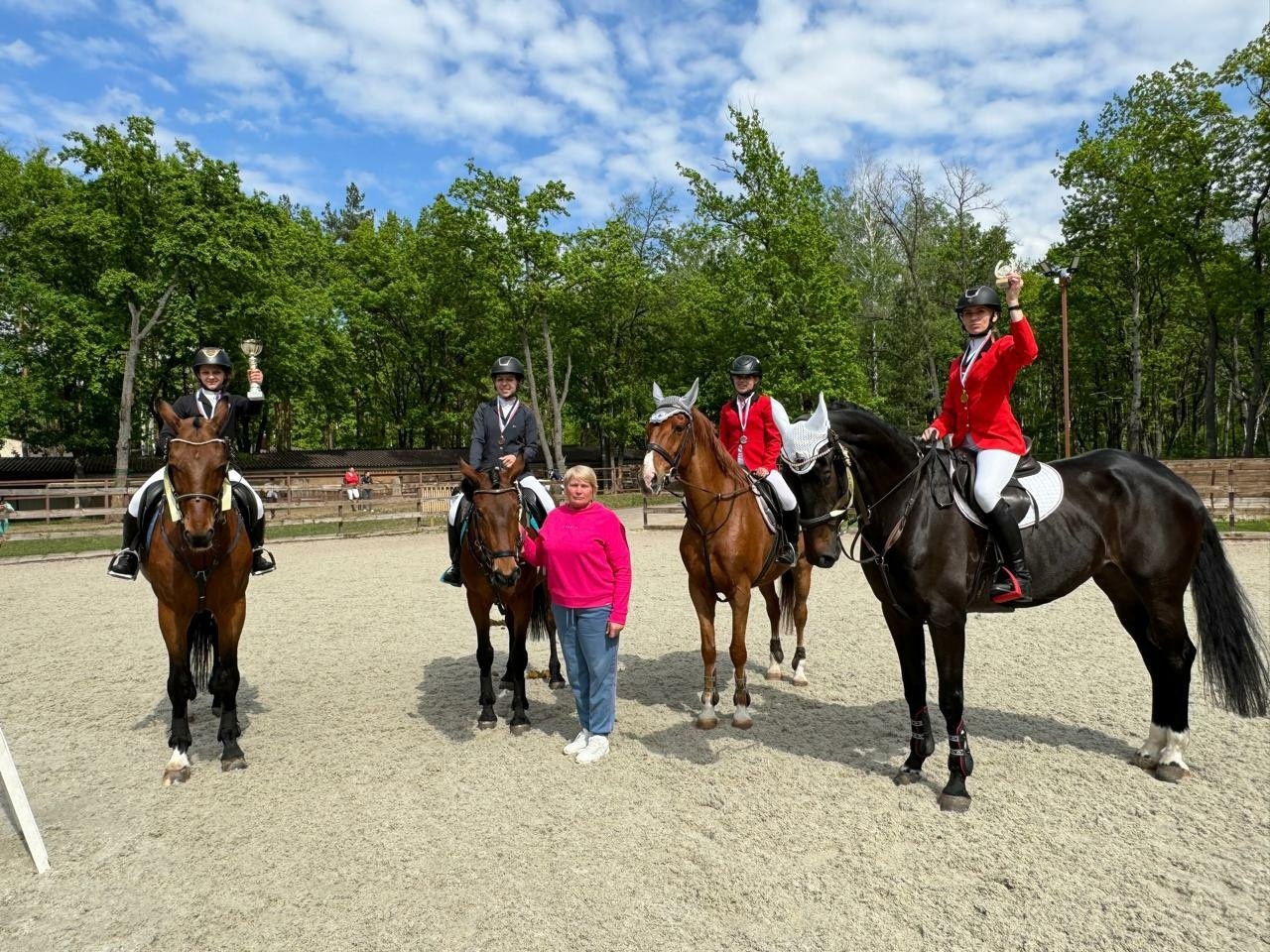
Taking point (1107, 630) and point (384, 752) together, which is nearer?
point (384, 752)

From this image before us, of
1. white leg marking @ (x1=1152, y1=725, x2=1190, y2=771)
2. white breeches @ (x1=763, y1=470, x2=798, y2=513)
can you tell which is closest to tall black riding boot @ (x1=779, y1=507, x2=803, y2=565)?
white breeches @ (x1=763, y1=470, x2=798, y2=513)

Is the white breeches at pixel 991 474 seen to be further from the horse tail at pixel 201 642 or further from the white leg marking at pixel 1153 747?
the horse tail at pixel 201 642

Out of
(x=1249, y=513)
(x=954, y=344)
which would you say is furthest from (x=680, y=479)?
(x=954, y=344)

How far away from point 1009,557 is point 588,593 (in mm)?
2896

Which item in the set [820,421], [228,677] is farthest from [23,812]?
[820,421]

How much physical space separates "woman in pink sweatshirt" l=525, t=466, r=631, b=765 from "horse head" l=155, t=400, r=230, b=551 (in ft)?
7.41

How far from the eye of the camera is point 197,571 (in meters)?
5.00

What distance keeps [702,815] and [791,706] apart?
225 centimetres

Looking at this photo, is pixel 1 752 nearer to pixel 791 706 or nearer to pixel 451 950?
pixel 451 950

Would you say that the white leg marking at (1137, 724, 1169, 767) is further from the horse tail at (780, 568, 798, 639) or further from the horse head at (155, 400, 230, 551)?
the horse head at (155, 400, 230, 551)

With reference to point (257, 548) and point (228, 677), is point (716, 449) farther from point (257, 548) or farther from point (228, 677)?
point (228, 677)

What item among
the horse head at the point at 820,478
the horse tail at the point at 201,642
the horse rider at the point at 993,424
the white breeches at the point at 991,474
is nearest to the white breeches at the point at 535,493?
the horse tail at the point at 201,642

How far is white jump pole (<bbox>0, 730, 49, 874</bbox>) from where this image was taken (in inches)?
148

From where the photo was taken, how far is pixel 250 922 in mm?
3314
